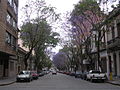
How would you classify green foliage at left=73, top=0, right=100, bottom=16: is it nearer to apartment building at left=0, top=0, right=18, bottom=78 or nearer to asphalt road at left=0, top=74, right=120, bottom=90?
asphalt road at left=0, top=74, right=120, bottom=90

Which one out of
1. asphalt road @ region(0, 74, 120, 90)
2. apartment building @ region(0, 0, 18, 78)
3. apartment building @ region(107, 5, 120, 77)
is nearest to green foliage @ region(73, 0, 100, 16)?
apartment building @ region(107, 5, 120, 77)

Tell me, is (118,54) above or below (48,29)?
below

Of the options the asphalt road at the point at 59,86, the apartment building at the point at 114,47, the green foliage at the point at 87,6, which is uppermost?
the green foliage at the point at 87,6

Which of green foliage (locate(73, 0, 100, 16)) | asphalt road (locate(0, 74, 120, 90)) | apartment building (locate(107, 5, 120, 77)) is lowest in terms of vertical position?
asphalt road (locate(0, 74, 120, 90))

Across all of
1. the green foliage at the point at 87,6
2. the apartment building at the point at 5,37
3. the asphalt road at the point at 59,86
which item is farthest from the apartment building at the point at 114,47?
the apartment building at the point at 5,37

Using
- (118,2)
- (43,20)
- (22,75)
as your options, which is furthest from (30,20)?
(118,2)

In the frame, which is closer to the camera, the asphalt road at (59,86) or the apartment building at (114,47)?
the asphalt road at (59,86)

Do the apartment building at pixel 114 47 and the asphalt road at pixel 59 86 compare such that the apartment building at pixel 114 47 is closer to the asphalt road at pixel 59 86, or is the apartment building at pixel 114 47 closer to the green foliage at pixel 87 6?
the green foliage at pixel 87 6

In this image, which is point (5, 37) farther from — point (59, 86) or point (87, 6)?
point (59, 86)

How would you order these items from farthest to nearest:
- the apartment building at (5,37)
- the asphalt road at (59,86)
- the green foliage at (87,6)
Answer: the apartment building at (5,37), the green foliage at (87,6), the asphalt road at (59,86)

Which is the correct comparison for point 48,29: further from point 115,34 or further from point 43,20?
point 115,34

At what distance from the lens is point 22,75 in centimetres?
3312

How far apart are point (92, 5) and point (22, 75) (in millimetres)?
13676

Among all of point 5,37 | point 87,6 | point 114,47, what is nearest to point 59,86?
point 87,6
